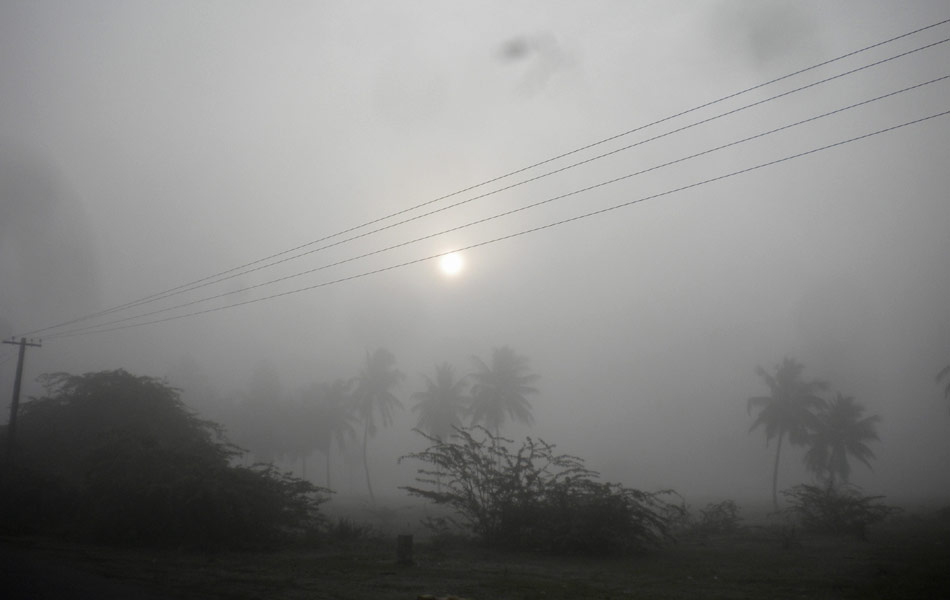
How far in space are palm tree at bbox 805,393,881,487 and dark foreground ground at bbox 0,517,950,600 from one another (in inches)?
1410

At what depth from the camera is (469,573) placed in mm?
11328

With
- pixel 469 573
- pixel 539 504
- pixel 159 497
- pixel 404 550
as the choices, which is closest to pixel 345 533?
pixel 159 497

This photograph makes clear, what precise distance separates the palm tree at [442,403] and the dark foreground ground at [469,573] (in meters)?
39.7

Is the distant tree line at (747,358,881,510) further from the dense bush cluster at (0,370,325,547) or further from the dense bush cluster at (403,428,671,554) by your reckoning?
the dense bush cluster at (0,370,325,547)

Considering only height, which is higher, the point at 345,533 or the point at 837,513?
the point at 837,513

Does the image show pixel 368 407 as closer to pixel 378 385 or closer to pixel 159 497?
pixel 378 385

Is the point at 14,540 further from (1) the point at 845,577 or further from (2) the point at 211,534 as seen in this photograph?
(1) the point at 845,577

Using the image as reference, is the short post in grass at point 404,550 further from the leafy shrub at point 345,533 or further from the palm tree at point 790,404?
the palm tree at point 790,404

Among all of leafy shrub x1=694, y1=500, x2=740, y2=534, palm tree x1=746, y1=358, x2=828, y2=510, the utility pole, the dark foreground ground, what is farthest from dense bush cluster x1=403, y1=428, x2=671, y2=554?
palm tree x1=746, y1=358, x2=828, y2=510

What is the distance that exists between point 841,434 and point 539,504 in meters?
42.9

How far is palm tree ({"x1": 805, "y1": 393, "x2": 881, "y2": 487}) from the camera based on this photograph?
47.7 meters

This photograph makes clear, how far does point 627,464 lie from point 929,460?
46.5 m

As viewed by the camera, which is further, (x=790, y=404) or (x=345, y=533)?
(x=790, y=404)

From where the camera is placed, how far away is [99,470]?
17.2 m
